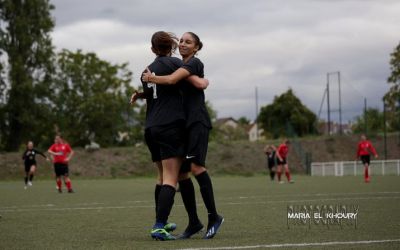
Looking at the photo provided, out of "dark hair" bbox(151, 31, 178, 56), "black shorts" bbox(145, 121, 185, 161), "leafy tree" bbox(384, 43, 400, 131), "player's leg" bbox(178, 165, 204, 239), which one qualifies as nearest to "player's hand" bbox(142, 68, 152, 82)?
"dark hair" bbox(151, 31, 178, 56)

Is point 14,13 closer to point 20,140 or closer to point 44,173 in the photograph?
point 20,140

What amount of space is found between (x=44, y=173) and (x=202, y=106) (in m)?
44.3

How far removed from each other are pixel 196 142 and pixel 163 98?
1.92 feet

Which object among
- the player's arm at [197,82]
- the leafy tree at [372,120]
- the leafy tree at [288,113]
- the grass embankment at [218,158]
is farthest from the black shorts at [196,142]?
the leafy tree at [288,113]

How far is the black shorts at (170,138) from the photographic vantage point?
761 cm

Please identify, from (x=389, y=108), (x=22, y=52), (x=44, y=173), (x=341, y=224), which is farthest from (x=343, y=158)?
(x=341, y=224)

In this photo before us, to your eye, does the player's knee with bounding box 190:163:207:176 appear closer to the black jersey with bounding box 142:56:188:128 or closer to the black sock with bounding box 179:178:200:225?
the black sock with bounding box 179:178:200:225

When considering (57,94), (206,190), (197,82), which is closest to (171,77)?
(197,82)

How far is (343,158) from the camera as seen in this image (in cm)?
5791

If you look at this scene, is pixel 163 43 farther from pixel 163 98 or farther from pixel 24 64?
pixel 24 64

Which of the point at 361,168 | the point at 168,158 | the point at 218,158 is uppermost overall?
the point at 168,158

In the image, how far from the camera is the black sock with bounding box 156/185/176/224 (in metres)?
7.63

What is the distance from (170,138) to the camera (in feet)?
25.0

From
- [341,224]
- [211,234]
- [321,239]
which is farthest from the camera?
[341,224]
